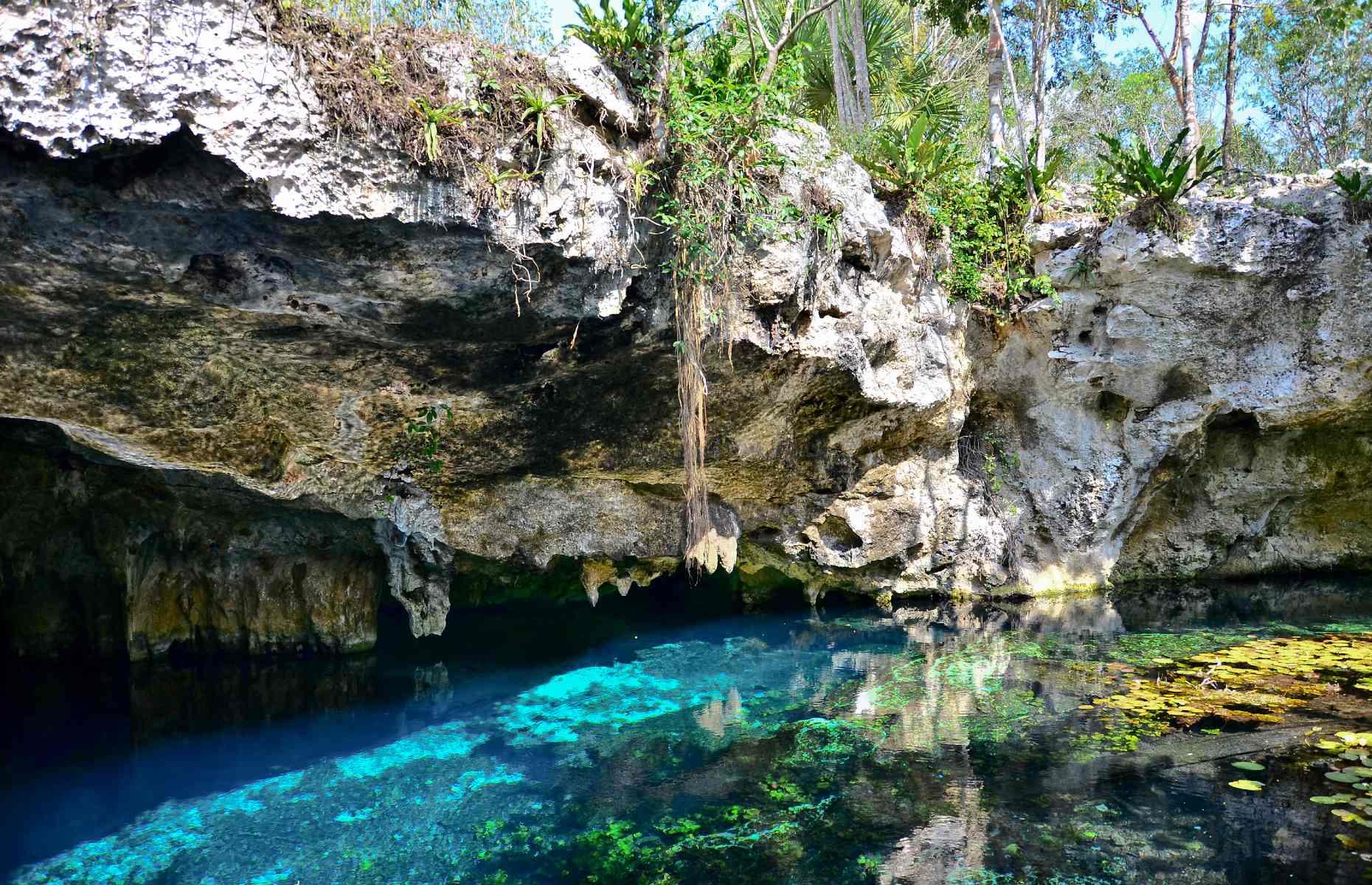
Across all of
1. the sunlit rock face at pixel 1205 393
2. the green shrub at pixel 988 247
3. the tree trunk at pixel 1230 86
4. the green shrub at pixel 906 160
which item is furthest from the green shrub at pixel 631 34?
the tree trunk at pixel 1230 86

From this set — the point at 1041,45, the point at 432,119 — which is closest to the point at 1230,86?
the point at 1041,45

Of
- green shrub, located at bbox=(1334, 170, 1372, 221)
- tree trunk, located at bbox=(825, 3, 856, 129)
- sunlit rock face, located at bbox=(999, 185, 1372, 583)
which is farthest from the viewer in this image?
tree trunk, located at bbox=(825, 3, 856, 129)

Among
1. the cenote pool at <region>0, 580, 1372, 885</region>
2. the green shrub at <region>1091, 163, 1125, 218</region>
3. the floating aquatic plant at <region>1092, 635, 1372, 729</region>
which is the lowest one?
the cenote pool at <region>0, 580, 1372, 885</region>

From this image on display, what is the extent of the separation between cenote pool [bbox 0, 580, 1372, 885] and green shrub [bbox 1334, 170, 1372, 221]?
4.69m

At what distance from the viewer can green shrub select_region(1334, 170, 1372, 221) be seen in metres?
9.67

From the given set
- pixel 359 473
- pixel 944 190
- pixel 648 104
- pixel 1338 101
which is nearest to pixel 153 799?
pixel 359 473

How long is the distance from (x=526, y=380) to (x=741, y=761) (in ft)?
13.0

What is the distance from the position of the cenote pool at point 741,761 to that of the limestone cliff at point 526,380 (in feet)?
4.42

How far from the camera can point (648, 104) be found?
7023 millimetres

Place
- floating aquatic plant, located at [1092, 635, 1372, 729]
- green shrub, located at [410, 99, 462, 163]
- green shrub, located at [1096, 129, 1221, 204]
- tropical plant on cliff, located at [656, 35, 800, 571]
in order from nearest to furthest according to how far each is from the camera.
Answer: green shrub, located at [410, 99, 462, 163] < floating aquatic plant, located at [1092, 635, 1372, 729] < tropical plant on cliff, located at [656, 35, 800, 571] < green shrub, located at [1096, 129, 1221, 204]

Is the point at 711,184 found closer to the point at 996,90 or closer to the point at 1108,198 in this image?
the point at 996,90

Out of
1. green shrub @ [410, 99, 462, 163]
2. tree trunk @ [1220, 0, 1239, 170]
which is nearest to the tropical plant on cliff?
green shrub @ [410, 99, 462, 163]

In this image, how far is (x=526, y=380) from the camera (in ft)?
25.8

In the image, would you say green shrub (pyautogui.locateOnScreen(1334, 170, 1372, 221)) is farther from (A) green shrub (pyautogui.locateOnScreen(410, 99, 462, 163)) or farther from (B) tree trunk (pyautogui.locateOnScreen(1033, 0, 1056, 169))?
(A) green shrub (pyautogui.locateOnScreen(410, 99, 462, 163))
